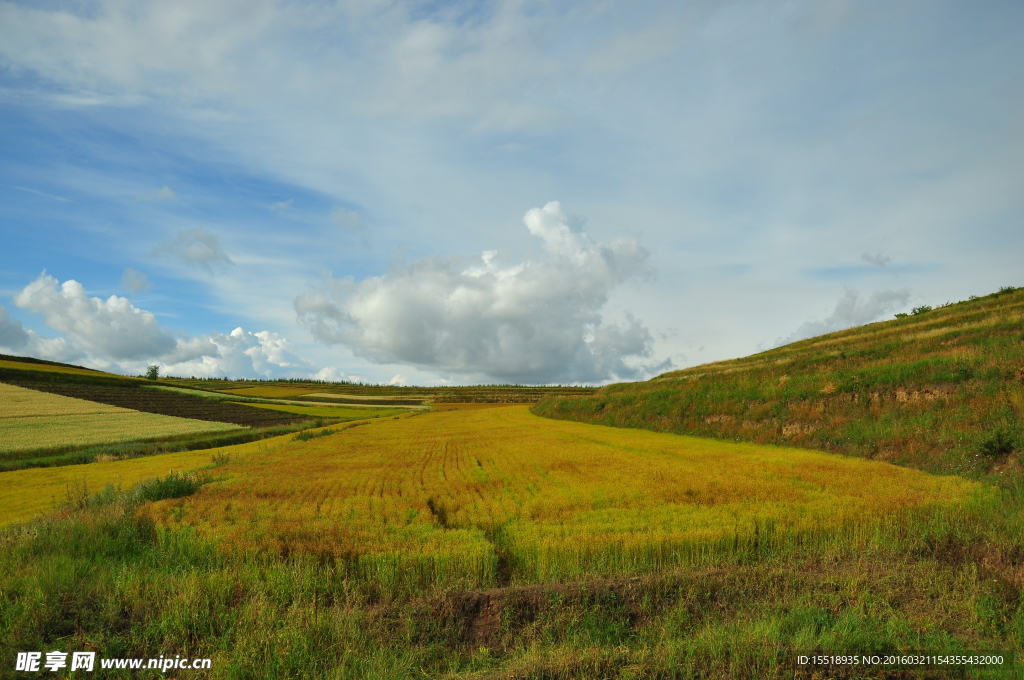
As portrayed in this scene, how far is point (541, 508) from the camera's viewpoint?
10.5 meters

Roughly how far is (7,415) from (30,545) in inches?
1681

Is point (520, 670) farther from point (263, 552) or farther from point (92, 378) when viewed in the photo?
point (92, 378)

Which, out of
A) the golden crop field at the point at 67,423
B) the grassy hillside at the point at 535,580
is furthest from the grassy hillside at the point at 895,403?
the golden crop field at the point at 67,423

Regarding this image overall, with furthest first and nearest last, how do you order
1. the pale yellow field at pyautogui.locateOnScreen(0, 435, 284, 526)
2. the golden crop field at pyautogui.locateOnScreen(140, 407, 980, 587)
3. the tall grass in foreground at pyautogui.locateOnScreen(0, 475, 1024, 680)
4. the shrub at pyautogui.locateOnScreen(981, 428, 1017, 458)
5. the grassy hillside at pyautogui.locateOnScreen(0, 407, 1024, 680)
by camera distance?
the pale yellow field at pyautogui.locateOnScreen(0, 435, 284, 526) → the shrub at pyautogui.locateOnScreen(981, 428, 1017, 458) → the golden crop field at pyautogui.locateOnScreen(140, 407, 980, 587) → the grassy hillside at pyautogui.locateOnScreen(0, 407, 1024, 680) → the tall grass in foreground at pyautogui.locateOnScreen(0, 475, 1024, 680)

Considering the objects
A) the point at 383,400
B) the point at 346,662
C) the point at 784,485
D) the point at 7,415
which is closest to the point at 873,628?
the point at 346,662

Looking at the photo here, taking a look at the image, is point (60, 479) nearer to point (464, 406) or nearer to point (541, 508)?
point (541, 508)

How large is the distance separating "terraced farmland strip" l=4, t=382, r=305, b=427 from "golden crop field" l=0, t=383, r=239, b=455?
314cm

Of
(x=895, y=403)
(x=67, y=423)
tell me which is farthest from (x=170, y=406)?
(x=895, y=403)

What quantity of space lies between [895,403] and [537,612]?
60.9 feet

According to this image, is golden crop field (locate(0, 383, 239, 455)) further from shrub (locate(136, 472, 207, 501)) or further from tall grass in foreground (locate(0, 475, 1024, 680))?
tall grass in foreground (locate(0, 475, 1024, 680))

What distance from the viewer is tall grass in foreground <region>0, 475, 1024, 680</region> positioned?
529 centimetres

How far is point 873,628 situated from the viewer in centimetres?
568

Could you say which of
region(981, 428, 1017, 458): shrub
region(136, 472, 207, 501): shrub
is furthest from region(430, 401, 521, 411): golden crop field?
region(981, 428, 1017, 458): shrub

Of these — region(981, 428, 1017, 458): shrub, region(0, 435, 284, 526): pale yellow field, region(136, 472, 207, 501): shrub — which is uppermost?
region(981, 428, 1017, 458): shrub
